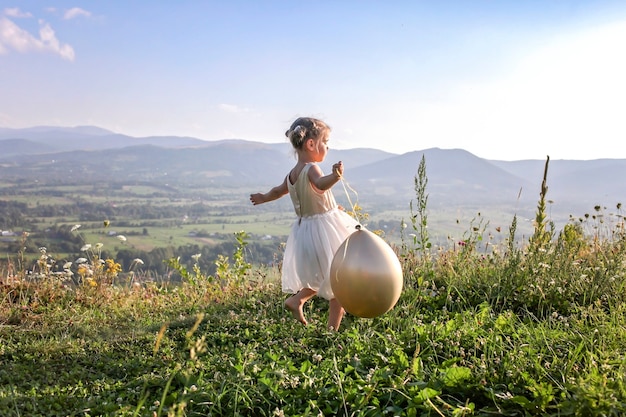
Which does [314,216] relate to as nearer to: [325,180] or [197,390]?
[325,180]

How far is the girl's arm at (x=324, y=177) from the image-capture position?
10.9 feet

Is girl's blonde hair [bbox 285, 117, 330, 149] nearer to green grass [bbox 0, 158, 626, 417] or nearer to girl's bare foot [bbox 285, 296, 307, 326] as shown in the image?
girl's bare foot [bbox 285, 296, 307, 326]

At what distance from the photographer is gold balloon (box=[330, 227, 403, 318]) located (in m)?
2.89

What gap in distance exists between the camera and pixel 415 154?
109188 millimetres

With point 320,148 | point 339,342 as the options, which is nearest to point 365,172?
point 320,148

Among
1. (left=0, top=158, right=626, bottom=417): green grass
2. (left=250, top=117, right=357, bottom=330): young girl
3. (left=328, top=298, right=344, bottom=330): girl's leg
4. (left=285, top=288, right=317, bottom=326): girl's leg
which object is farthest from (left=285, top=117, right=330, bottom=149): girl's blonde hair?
(left=0, top=158, right=626, bottom=417): green grass

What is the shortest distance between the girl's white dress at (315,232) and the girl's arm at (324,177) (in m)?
0.06

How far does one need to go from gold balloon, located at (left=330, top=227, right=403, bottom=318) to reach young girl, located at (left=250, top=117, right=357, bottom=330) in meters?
0.84

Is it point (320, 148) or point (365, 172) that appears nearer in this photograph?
point (320, 148)

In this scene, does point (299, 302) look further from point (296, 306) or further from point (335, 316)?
point (335, 316)

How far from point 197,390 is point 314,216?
6.11 feet

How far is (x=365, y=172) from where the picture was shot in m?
101

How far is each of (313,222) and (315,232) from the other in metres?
0.10

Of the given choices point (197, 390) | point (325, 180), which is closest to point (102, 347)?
point (197, 390)
